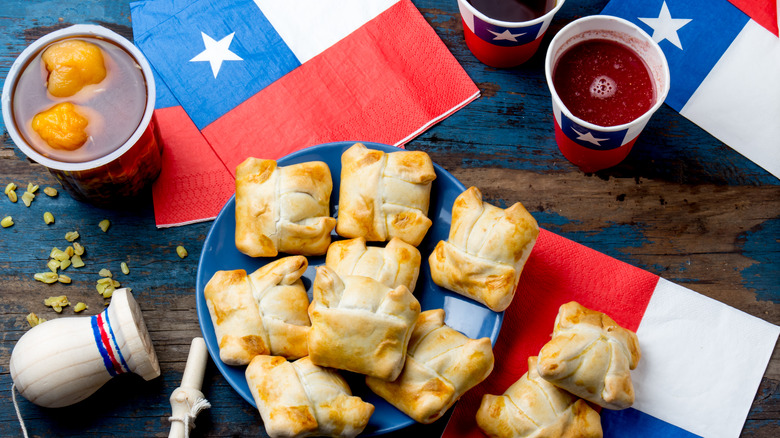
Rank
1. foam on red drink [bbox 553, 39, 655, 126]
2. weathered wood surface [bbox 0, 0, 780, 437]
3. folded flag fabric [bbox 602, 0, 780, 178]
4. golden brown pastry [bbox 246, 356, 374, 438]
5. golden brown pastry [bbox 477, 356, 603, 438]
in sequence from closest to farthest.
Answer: golden brown pastry [bbox 246, 356, 374, 438]
golden brown pastry [bbox 477, 356, 603, 438]
foam on red drink [bbox 553, 39, 655, 126]
weathered wood surface [bbox 0, 0, 780, 437]
folded flag fabric [bbox 602, 0, 780, 178]

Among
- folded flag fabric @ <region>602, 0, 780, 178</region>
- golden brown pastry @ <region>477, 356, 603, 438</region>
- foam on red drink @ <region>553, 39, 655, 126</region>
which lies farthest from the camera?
folded flag fabric @ <region>602, 0, 780, 178</region>

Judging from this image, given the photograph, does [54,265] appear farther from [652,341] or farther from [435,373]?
[652,341]

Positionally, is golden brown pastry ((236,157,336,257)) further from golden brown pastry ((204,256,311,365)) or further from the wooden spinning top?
the wooden spinning top

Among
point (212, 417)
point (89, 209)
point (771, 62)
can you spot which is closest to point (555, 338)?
point (212, 417)

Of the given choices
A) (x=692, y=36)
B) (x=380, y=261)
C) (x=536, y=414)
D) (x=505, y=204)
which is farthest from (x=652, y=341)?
(x=692, y=36)

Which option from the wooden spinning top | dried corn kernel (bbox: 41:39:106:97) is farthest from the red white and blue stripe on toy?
dried corn kernel (bbox: 41:39:106:97)

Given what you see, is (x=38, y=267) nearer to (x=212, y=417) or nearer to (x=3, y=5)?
(x=212, y=417)
